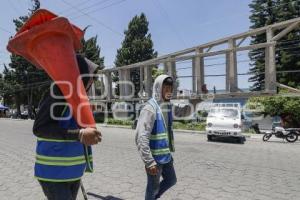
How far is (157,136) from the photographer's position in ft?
13.6

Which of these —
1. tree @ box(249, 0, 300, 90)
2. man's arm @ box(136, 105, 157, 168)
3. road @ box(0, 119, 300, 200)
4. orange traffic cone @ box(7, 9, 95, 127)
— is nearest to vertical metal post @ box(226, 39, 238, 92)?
tree @ box(249, 0, 300, 90)

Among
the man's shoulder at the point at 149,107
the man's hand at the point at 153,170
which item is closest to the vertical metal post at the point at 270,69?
the man's shoulder at the point at 149,107

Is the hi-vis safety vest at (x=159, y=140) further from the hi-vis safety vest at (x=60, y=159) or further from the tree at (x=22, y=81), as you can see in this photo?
the tree at (x=22, y=81)

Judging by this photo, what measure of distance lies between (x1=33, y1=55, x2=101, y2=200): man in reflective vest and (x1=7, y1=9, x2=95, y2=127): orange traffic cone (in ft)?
0.95

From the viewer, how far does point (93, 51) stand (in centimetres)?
5312

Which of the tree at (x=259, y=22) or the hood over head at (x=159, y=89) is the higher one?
the tree at (x=259, y=22)

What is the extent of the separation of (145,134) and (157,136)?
0.18 meters

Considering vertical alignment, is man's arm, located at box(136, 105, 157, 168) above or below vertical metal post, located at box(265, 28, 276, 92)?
below

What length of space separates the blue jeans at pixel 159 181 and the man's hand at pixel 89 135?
1909 millimetres

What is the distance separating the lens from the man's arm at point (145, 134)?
3988 millimetres

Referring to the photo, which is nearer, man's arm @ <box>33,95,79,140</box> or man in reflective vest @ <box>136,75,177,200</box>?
man's arm @ <box>33,95,79,140</box>

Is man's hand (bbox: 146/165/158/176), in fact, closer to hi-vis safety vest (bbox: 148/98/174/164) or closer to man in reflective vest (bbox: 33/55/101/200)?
hi-vis safety vest (bbox: 148/98/174/164)

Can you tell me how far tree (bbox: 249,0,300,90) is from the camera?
38.4 m

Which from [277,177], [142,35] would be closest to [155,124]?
[277,177]
